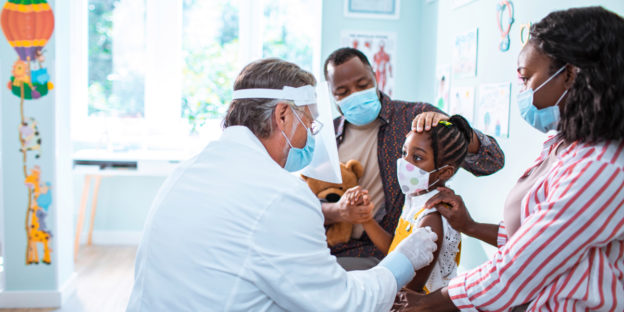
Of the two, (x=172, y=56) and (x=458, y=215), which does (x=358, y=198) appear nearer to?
(x=458, y=215)

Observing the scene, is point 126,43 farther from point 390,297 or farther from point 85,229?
point 390,297

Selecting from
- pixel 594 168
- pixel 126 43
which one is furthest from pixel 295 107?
pixel 126 43

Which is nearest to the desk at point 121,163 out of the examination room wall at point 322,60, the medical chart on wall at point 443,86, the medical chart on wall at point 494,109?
the examination room wall at point 322,60

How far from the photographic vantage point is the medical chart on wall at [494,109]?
229cm

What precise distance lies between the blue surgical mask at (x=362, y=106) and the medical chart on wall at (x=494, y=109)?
2.64ft

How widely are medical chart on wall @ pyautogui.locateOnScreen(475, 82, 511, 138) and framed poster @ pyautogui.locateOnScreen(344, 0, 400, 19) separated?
1745 millimetres

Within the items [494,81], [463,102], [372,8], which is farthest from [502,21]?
[372,8]

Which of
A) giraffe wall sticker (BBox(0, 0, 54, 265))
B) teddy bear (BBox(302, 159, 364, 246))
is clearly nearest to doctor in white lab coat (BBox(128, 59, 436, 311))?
teddy bear (BBox(302, 159, 364, 246))

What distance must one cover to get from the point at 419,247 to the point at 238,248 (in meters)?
0.51

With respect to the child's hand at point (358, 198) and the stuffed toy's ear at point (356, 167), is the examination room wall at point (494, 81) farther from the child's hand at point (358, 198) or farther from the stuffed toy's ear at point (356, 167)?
the child's hand at point (358, 198)

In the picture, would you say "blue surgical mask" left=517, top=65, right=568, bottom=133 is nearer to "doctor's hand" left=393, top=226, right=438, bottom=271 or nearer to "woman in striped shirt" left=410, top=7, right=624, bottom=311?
"woman in striped shirt" left=410, top=7, right=624, bottom=311

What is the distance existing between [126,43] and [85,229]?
1.73 meters

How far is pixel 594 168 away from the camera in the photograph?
32.8 inches

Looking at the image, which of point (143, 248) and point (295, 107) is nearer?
point (143, 248)
